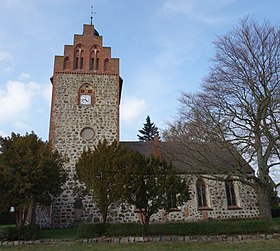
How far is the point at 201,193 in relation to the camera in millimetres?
22125

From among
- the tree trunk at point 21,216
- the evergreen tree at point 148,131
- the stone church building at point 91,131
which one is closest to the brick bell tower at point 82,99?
the stone church building at point 91,131

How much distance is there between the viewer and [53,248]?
11.8 m

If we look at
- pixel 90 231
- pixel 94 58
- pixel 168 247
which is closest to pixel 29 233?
pixel 90 231

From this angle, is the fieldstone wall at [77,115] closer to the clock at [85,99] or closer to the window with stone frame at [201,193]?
the clock at [85,99]

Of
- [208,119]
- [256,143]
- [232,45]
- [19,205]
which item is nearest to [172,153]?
[208,119]

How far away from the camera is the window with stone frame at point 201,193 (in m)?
21.8

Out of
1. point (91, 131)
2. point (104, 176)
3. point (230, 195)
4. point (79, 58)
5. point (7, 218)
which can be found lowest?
point (7, 218)

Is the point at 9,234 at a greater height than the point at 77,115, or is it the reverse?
the point at 77,115

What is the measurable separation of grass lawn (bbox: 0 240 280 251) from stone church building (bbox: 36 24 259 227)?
7.33 metres

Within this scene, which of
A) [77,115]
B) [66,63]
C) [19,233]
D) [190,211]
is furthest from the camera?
[66,63]

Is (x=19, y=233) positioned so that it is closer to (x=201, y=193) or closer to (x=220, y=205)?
(x=201, y=193)

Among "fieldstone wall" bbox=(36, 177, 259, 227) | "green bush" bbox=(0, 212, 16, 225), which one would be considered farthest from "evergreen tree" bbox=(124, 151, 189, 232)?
"green bush" bbox=(0, 212, 16, 225)

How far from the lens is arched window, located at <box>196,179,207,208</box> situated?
21.8m

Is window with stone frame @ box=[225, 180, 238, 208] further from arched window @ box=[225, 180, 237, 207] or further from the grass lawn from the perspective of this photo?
the grass lawn
